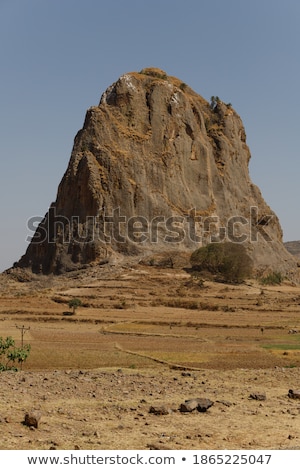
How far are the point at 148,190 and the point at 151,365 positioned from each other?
139ft

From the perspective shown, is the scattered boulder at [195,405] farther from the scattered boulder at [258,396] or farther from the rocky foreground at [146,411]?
the scattered boulder at [258,396]

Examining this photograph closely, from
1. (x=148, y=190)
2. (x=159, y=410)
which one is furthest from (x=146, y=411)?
(x=148, y=190)

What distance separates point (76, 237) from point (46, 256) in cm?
481

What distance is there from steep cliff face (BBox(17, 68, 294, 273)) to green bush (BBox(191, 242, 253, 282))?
4988 mm

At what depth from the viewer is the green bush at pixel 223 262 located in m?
52.5

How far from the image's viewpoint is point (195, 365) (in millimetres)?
19719

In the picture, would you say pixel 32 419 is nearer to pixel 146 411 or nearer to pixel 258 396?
pixel 146 411

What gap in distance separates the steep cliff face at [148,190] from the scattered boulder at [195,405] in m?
44.0

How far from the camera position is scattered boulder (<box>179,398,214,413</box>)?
1147cm

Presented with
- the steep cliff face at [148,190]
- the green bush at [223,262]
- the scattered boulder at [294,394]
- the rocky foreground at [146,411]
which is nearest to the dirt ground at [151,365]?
the rocky foreground at [146,411]

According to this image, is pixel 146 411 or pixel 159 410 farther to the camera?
pixel 146 411

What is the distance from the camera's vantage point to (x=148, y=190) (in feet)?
201

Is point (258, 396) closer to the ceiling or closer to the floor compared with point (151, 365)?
closer to the ceiling
